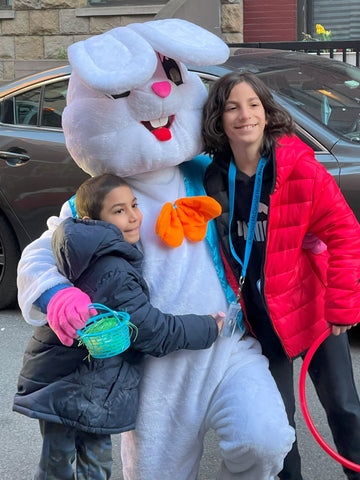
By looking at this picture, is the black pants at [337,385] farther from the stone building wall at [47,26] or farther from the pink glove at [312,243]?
the stone building wall at [47,26]

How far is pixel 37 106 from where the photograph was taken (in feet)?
18.7

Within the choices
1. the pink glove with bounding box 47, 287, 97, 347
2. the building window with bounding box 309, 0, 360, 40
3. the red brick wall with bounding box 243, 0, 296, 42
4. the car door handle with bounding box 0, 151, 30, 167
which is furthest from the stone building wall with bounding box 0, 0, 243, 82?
the pink glove with bounding box 47, 287, 97, 347

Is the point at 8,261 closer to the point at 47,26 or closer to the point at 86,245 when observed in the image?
the point at 86,245

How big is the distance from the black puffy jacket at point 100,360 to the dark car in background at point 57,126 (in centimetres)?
239

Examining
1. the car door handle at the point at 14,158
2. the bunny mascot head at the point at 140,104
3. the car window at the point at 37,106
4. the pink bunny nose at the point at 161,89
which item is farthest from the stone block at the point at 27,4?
the pink bunny nose at the point at 161,89

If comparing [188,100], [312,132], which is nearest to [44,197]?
[312,132]

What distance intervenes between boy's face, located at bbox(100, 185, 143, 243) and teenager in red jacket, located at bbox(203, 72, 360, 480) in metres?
0.30

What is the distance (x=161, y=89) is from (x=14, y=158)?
3.07m

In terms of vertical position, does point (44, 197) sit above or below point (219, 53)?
below

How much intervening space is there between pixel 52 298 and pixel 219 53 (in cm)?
98

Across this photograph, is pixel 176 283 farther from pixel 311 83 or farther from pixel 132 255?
pixel 311 83

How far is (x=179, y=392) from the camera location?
267 centimetres

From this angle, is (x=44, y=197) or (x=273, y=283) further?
(x=44, y=197)

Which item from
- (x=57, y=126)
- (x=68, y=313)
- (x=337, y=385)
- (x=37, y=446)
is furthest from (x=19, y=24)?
(x=68, y=313)
